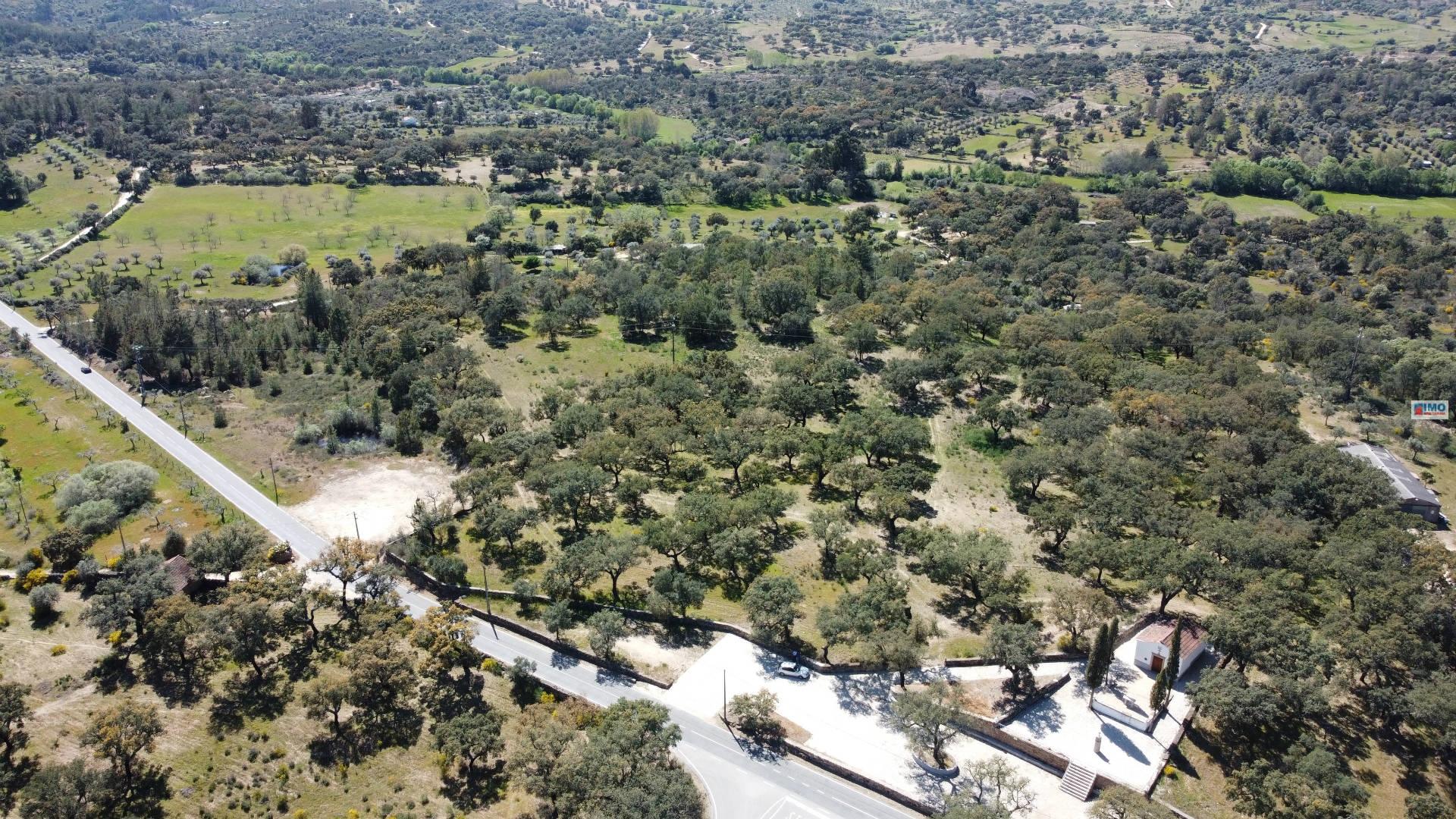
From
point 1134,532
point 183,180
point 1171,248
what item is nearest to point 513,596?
point 1134,532

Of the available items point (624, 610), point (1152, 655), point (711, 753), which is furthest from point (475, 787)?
point (1152, 655)

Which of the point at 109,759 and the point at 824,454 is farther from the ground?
the point at 824,454

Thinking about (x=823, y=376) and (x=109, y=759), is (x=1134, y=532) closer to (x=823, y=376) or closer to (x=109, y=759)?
(x=823, y=376)

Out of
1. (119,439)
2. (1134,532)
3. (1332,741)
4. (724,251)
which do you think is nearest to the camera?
(1332,741)

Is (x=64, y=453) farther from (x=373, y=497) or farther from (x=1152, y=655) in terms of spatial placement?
(x=1152, y=655)

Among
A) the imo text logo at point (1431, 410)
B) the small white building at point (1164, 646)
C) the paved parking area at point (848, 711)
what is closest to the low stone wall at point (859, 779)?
the paved parking area at point (848, 711)

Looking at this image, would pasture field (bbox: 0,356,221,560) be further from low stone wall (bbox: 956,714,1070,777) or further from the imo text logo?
the imo text logo

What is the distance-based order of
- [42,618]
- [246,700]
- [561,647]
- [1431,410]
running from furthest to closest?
[1431,410], [42,618], [561,647], [246,700]
